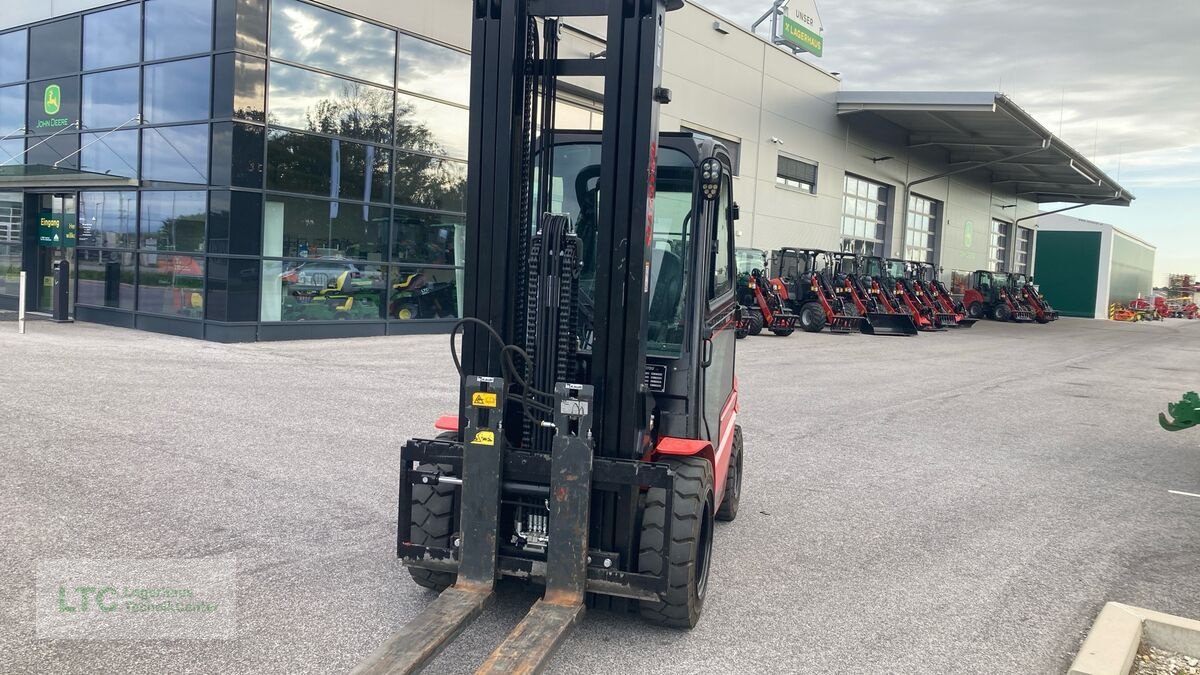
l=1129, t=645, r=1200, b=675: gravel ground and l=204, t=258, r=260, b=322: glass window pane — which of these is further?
A: l=204, t=258, r=260, b=322: glass window pane

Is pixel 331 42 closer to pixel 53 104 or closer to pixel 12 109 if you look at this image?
pixel 53 104

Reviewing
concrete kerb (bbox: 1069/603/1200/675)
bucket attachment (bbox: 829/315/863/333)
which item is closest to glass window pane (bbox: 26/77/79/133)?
bucket attachment (bbox: 829/315/863/333)

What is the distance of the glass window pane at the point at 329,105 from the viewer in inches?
659

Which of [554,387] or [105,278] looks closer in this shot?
[554,387]

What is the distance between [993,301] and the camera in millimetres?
41594

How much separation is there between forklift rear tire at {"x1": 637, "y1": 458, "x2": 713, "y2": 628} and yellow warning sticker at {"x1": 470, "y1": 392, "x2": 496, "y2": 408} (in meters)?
0.79

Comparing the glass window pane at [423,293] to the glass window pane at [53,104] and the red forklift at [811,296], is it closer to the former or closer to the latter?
the glass window pane at [53,104]

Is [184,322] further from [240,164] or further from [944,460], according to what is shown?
[944,460]

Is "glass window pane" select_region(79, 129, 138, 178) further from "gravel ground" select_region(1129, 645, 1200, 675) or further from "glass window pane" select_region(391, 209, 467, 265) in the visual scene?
"gravel ground" select_region(1129, 645, 1200, 675)

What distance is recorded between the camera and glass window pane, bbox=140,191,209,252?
16.4m

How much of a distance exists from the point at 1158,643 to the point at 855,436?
5.55m

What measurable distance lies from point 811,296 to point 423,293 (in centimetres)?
1277

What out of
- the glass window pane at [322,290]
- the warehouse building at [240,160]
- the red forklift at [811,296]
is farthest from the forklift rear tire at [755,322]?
the glass window pane at [322,290]

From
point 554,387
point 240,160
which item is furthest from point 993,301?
point 554,387
